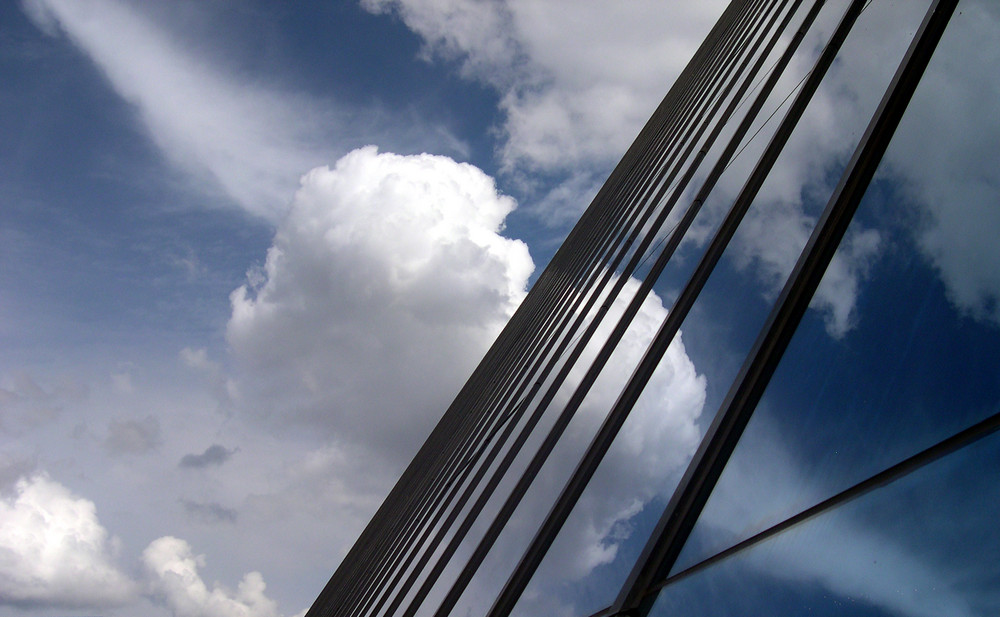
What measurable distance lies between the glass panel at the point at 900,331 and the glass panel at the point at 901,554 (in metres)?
0.14

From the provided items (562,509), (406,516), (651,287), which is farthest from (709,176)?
(406,516)

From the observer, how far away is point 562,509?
546cm

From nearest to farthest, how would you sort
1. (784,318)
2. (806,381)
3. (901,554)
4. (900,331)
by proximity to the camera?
1. (901,554)
2. (900,331)
3. (806,381)
4. (784,318)

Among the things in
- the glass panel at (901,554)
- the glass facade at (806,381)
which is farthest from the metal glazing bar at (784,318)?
the glass panel at (901,554)

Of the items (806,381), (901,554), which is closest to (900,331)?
(806,381)

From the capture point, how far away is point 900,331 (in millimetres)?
2881

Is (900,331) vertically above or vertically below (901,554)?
above

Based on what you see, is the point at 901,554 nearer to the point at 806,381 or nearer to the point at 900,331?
the point at 900,331

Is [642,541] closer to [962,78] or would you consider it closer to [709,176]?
[962,78]

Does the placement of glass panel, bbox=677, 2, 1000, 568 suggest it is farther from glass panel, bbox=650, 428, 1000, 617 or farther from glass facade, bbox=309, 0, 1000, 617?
glass panel, bbox=650, 428, 1000, 617

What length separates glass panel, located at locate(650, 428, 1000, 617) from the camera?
2268mm

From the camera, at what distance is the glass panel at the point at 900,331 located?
2.62m

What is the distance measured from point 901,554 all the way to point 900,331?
0.81 metres

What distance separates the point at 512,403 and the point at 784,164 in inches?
234
